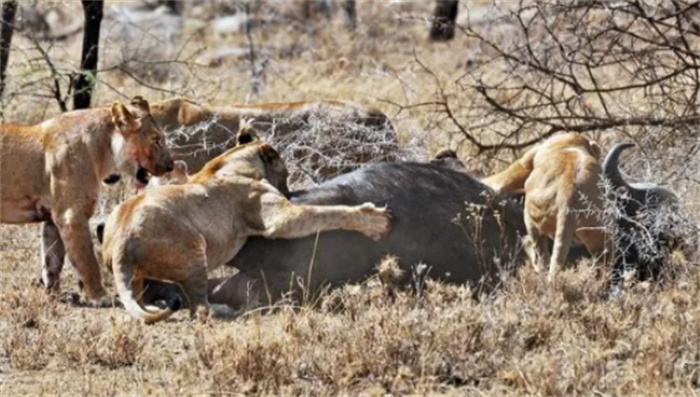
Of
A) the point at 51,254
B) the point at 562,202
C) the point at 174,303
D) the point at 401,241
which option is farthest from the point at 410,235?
the point at 51,254

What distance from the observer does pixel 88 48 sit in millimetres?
12359

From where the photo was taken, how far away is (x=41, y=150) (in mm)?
8227

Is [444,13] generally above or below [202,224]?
below

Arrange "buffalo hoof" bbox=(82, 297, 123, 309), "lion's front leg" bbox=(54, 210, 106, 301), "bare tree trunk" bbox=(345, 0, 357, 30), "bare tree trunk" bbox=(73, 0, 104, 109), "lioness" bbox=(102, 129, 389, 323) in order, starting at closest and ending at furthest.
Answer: "lioness" bbox=(102, 129, 389, 323)
"buffalo hoof" bbox=(82, 297, 123, 309)
"lion's front leg" bbox=(54, 210, 106, 301)
"bare tree trunk" bbox=(73, 0, 104, 109)
"bare tree trunk" bbox=(345, 0, 357, 30)

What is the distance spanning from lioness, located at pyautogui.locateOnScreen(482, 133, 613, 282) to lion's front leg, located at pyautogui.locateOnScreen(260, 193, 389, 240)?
2.55 ft

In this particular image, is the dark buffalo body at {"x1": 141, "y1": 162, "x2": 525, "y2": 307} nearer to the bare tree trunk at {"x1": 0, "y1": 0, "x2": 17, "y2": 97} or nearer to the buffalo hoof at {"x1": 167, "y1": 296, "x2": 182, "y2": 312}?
the buffalo hoof at {"x1": 167, "y1": 296, "x2": 182, "y2": 312}

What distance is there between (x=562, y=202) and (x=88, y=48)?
5.63 meters

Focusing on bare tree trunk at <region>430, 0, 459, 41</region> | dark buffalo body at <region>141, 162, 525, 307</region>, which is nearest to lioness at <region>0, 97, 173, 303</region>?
dark buffalo body at <region>141, 162, 525, 307</region>

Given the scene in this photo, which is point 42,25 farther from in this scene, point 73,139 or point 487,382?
point 487,382

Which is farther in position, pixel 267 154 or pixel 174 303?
pixel 267 154

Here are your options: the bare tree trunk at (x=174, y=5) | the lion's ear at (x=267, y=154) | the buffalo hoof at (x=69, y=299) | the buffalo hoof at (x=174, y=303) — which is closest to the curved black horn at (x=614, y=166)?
the lion's ear at (x=267, y=154)

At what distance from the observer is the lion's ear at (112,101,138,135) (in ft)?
27.1

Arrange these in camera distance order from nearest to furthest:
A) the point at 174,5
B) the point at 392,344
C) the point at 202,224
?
the point at 392,344 → the point at 202,224 → the point at 174,5

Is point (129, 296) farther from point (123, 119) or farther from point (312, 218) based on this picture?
point (123, 119)
